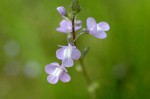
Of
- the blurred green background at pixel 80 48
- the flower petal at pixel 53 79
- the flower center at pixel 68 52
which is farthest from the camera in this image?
the blurred green background at pixel 80 48

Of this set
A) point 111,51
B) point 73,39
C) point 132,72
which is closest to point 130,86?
point 132,72

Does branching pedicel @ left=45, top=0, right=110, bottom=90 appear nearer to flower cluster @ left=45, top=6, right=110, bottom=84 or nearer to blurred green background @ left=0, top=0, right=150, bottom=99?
flower cluster @ left=45, top=6, right=110, bottom=84

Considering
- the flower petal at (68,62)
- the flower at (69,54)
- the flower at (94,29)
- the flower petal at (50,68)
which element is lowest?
the flower petal at (50,68)

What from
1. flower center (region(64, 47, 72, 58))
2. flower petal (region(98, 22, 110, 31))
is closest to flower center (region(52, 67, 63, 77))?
flower center (region(64, 47, 72, 58))

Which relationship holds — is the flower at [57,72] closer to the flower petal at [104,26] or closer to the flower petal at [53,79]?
the flower petal at [53,79]

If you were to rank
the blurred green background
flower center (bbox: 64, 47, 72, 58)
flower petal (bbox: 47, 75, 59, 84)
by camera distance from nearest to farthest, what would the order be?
flower center (bbox: 64, 47, 72, 58), flower petal (bbox: 47, 75, 59, 84), the blurred green background

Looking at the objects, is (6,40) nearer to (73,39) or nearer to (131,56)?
(131,56)

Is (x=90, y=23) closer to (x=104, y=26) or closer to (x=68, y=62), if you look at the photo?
(x=104, y=26)

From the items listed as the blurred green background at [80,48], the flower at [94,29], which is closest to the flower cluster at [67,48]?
the flower at [94,29]
